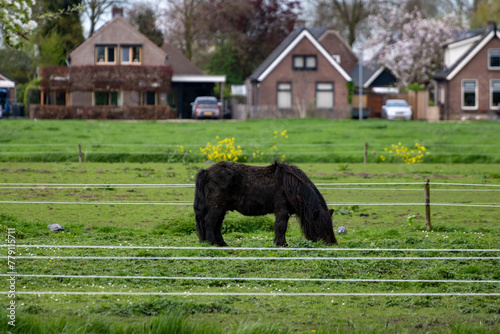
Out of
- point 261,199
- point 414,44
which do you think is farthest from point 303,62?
point 261,199

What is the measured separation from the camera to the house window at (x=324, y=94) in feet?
196

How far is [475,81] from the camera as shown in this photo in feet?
192

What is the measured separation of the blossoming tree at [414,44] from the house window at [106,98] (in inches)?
1149

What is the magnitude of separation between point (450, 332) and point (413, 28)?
7006 cm

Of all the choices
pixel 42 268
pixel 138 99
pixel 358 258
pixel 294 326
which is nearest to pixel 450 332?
pixel 294 326

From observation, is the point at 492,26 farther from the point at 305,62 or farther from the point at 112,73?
the point at 112,73

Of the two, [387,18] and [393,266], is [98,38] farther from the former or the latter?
[393,266]

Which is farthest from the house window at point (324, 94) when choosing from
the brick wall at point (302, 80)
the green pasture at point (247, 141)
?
the green pasture at point (247, 141)

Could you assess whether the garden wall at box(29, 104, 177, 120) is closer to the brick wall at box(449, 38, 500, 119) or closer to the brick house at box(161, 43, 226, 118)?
the brick house at box(161, 43, 226, 118)

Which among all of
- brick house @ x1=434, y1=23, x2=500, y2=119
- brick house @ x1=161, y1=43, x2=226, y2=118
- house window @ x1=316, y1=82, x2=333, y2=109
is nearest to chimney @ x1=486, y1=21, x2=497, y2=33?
brick house @ x1=434, y1=23, x2=500, y2=119

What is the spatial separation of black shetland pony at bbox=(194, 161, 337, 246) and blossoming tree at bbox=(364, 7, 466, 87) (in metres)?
60.5

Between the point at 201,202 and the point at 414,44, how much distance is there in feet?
209

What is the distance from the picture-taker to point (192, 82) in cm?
6266

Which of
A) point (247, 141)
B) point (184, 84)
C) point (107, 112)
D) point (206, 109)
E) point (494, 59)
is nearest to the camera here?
point (247, 141)
